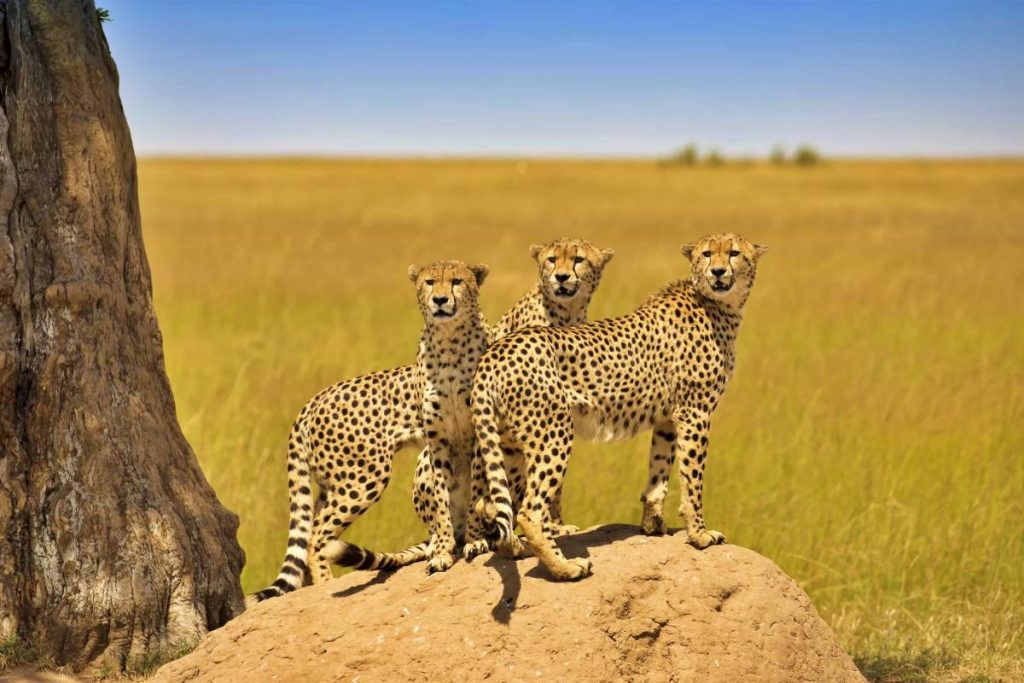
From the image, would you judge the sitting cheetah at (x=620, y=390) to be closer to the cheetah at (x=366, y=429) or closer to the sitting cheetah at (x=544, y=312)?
the sitting cheetah at (x=544, y=312)

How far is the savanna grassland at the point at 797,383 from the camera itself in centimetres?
600

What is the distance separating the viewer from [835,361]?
31.8ft

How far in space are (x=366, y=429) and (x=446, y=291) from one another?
3.00 feet

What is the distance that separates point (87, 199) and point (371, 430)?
51.3 inches

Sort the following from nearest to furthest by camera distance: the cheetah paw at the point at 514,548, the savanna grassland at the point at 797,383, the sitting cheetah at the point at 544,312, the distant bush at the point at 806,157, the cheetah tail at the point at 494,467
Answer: the cheetah tail at the point at 494,467, the cheetah paw at the point at 514,548, the sitting cheetah at the point at 544,312, the savanna grassland at the point at 797,383, the distant bush at the point at 806,157

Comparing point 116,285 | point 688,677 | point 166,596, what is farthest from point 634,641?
point 116,285

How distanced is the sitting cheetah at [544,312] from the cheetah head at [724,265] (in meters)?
0.37

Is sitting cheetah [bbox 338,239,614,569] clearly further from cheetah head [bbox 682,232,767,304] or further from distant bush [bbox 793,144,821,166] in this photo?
distant bush [bbox 793,144,821,166]

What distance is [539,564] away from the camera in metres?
4.14

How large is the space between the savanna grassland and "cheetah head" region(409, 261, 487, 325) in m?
2.18

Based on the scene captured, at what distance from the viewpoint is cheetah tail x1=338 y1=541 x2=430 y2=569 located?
4.02 metres

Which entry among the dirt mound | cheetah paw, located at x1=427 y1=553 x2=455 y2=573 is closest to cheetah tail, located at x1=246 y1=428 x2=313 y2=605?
the dirt mound

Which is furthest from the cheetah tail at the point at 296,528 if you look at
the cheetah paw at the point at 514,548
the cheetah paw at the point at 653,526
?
the cheetah paw at the point at 653,526

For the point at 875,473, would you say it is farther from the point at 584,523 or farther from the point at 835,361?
the point at 835,361
